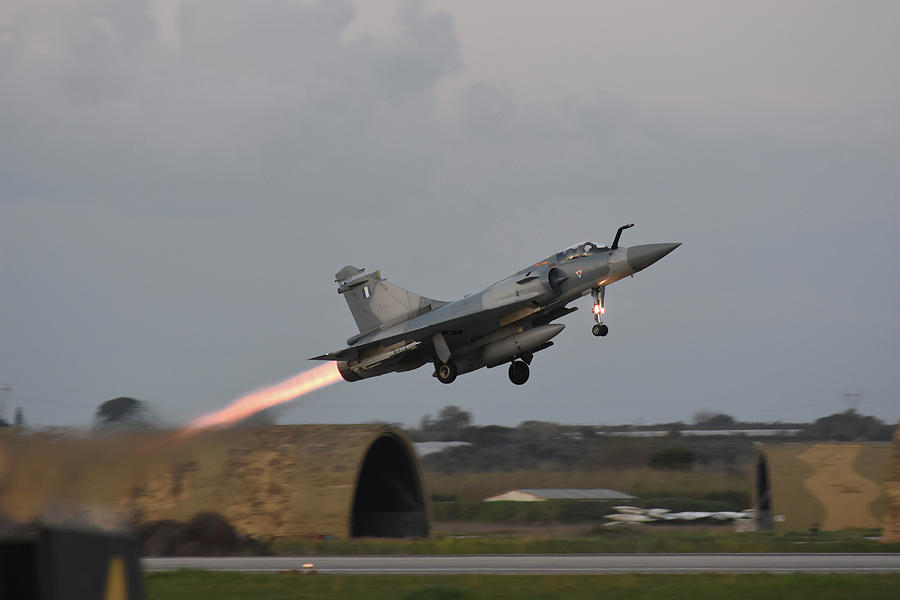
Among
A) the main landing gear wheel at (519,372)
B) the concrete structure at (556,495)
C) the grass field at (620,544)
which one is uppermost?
the main landing gear wheel at (519,372)

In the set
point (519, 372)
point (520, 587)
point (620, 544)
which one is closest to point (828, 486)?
point (620, 544)

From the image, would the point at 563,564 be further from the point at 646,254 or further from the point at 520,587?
the point at 646,254

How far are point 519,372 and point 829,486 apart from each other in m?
12.9

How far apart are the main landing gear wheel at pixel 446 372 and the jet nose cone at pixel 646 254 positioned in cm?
678

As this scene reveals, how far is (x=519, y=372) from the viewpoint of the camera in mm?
32844

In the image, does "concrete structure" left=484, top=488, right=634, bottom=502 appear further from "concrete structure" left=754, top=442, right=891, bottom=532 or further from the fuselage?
the fuselage

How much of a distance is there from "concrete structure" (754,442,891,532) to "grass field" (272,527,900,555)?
1.99ft

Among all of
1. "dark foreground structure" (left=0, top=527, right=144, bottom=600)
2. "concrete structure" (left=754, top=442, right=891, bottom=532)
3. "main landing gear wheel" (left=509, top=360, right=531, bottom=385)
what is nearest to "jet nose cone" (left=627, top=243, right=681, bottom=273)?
"main landing gear wheel" (left=509, top=360, right=531, bottom=385)

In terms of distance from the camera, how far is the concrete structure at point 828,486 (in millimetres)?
36219

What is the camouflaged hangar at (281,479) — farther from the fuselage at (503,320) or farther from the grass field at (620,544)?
the fuselage at (503,320)

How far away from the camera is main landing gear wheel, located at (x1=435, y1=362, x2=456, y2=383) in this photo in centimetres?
3272

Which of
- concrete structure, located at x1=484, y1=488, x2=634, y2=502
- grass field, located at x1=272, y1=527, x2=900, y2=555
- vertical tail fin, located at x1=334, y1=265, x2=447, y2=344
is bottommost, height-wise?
grass field, located at x1=272, y1=527, x2=900, y2=555

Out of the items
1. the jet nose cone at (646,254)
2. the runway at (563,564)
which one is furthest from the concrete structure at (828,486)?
the jet nose cone at (646,254)

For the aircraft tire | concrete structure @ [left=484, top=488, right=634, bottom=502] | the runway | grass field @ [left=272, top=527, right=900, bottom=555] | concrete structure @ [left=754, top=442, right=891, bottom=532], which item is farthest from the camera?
concrete structure @ [left=484, top=488, right=634, bottom=502]
